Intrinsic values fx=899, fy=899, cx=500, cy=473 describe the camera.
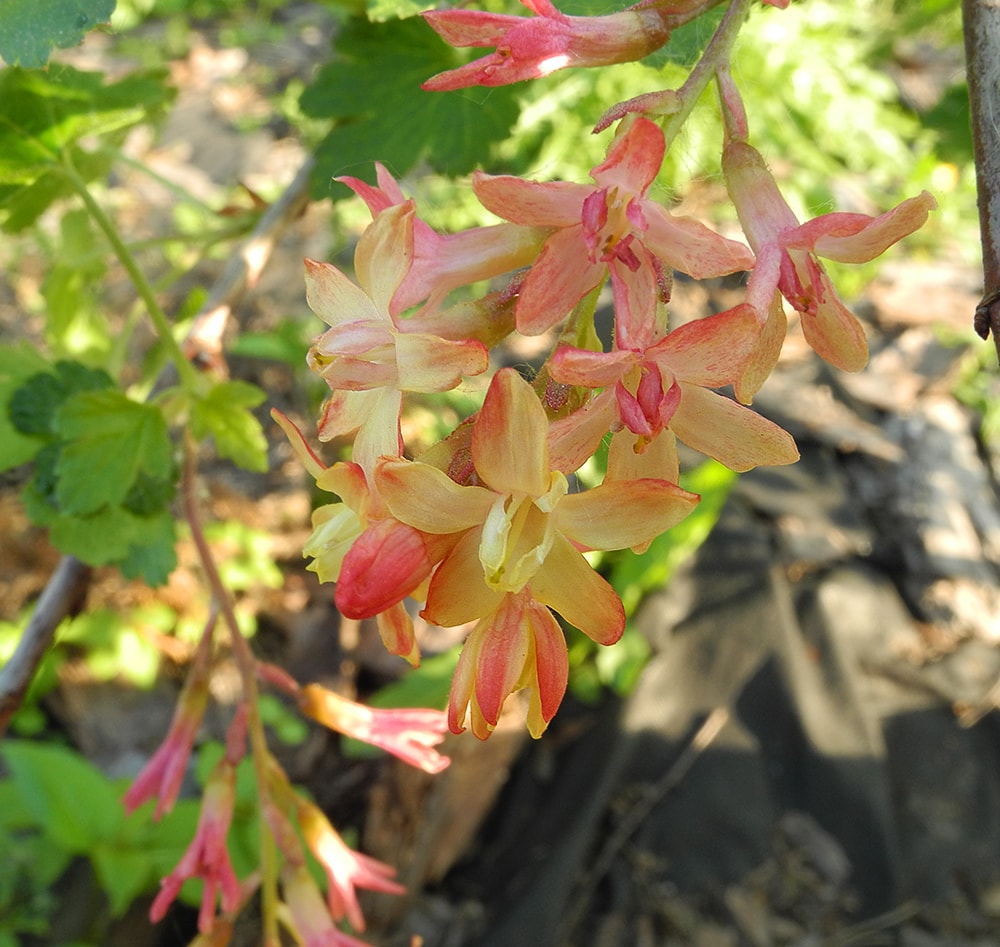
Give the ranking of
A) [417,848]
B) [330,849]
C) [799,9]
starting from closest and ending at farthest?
[330,849]
[417,848]
[799,9]

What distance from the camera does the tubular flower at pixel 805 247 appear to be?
1.99 feet

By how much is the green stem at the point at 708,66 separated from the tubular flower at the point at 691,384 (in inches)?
5.6

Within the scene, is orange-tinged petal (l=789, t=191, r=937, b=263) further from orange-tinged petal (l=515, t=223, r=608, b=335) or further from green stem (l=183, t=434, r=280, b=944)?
green stem (l=183, t=434, r=280, b=944)

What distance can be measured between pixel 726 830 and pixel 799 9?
10.2 feet

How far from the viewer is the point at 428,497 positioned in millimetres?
579

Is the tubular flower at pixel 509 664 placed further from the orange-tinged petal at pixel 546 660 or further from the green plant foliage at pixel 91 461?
the green plant foliage at pixel 91 461

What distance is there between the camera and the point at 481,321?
69cm

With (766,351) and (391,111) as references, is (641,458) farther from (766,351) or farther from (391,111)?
(391,111)

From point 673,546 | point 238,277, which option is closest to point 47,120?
point 238,277

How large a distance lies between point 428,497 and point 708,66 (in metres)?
0.35

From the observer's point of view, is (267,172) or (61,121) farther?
(267,172)

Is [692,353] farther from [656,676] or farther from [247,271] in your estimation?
[656,676]

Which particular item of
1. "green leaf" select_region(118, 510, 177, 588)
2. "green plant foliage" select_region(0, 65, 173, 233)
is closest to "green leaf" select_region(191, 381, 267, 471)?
"green leaf" select_region(118, 510, 177, 588)

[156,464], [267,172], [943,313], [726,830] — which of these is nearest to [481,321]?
[156,464]
